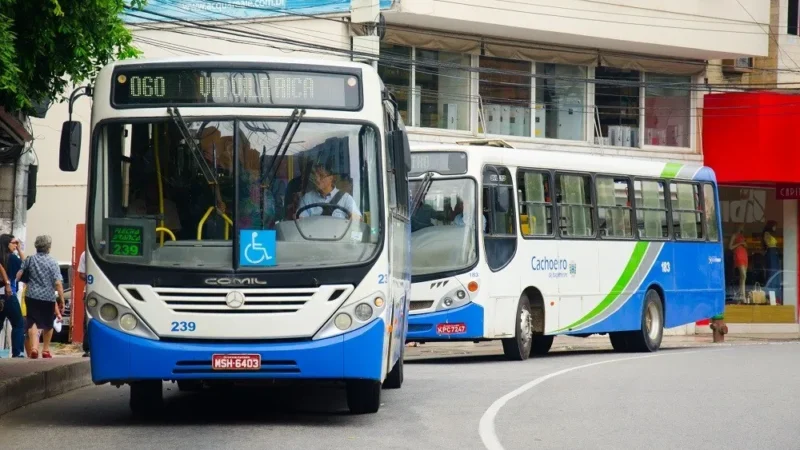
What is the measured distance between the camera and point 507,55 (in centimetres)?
3212

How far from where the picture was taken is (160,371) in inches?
434

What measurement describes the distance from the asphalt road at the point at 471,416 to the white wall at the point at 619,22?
1335 centimetres

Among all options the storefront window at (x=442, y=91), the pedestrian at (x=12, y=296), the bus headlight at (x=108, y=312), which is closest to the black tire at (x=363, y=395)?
the bus headlight at (x=108, y=312)

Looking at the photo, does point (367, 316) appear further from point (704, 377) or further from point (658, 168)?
point (658, 168)

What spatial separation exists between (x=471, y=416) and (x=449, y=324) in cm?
756

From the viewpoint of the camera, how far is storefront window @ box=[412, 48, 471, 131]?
1212 inches

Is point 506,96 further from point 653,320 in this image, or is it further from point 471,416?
point 471,416

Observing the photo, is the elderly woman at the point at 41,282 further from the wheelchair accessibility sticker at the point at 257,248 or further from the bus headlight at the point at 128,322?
the wheelchair accessibility sticker at the point at 257,248

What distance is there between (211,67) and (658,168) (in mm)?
14492

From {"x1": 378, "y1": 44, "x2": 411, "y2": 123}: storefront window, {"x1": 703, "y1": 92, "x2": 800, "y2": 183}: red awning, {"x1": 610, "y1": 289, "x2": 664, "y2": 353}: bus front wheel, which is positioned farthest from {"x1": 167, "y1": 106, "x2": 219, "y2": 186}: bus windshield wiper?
{"x1": 703, "y1": 92, "x2": 800, "y2": 183}: red awning

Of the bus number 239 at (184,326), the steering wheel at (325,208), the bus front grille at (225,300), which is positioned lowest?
the bus number 239 at (184,326)

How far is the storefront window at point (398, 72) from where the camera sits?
2995 cm

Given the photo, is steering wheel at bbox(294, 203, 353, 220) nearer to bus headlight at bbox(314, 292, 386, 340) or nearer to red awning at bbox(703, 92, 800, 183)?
bus headlight at bbox(314, 292, 386, 340)

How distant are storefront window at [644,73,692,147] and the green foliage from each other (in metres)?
23.5
